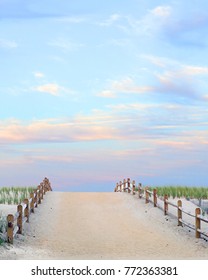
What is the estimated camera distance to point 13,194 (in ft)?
129

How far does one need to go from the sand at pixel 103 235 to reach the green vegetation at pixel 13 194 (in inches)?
177

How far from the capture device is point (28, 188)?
4116 cm

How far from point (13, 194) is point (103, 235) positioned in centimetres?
1926

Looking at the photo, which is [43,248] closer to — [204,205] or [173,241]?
[173,241]

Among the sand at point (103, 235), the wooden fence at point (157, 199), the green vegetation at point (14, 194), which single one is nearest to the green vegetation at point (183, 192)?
the wooden fence at point (157, 199)

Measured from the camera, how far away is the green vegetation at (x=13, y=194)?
116 feet

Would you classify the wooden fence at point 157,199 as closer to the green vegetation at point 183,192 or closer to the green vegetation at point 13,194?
the green vegetation at point 183,192

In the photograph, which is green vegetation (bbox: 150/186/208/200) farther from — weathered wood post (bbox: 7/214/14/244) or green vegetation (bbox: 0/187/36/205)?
weathered wood post (bbox: 7/214/14/244)

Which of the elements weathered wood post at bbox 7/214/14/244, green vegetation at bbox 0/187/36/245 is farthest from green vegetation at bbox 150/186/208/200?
weathered wood post at bbox 7/214/14/244

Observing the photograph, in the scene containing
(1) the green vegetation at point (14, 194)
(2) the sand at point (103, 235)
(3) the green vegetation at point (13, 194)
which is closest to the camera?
(2) the sand at point (103, 235)

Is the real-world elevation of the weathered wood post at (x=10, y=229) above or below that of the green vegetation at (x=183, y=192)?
below

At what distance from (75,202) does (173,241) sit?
12214 millimetres

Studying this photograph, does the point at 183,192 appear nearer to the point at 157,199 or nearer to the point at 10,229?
the point at 157,199

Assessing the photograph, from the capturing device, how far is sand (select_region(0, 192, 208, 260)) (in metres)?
18.3
